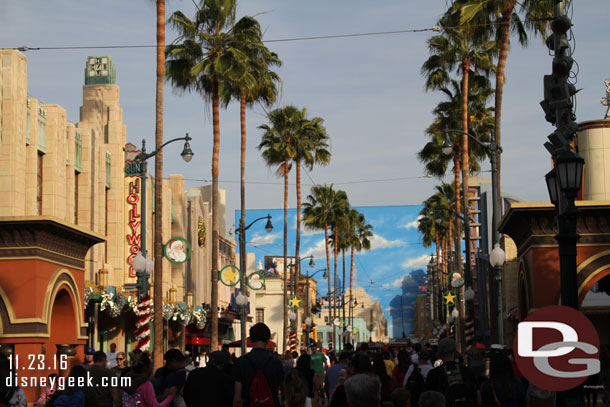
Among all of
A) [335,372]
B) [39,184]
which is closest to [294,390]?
[335,372]

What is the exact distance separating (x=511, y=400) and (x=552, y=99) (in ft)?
13.1

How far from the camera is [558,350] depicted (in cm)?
726

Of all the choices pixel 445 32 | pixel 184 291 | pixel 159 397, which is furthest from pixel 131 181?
pixel 159 397

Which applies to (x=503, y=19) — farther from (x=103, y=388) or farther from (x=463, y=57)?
(x=103, y=388)

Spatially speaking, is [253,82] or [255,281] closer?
[253,82]

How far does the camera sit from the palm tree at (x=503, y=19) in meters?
32.0

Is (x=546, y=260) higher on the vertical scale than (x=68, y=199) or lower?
lower

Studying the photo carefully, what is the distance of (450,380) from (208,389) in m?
3.05

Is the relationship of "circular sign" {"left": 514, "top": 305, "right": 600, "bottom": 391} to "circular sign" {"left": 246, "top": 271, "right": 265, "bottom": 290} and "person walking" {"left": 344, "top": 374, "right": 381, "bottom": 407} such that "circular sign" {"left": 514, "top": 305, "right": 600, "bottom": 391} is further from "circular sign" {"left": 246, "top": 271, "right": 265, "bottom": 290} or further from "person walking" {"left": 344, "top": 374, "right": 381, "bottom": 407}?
"circular sign" {"left": 246, "top": 271, "right": 265, "bottom": 290}

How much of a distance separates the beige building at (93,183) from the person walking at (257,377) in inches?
782

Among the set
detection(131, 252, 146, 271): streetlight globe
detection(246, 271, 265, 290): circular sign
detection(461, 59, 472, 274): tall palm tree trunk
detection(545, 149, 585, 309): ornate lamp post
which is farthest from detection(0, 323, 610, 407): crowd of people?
detection(246, 271, 265, 290): circular sign

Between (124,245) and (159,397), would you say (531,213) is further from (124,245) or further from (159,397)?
(124,245)

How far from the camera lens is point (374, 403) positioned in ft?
31.8

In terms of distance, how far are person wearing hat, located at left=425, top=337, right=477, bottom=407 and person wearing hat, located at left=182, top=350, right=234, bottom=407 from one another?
2.76m
